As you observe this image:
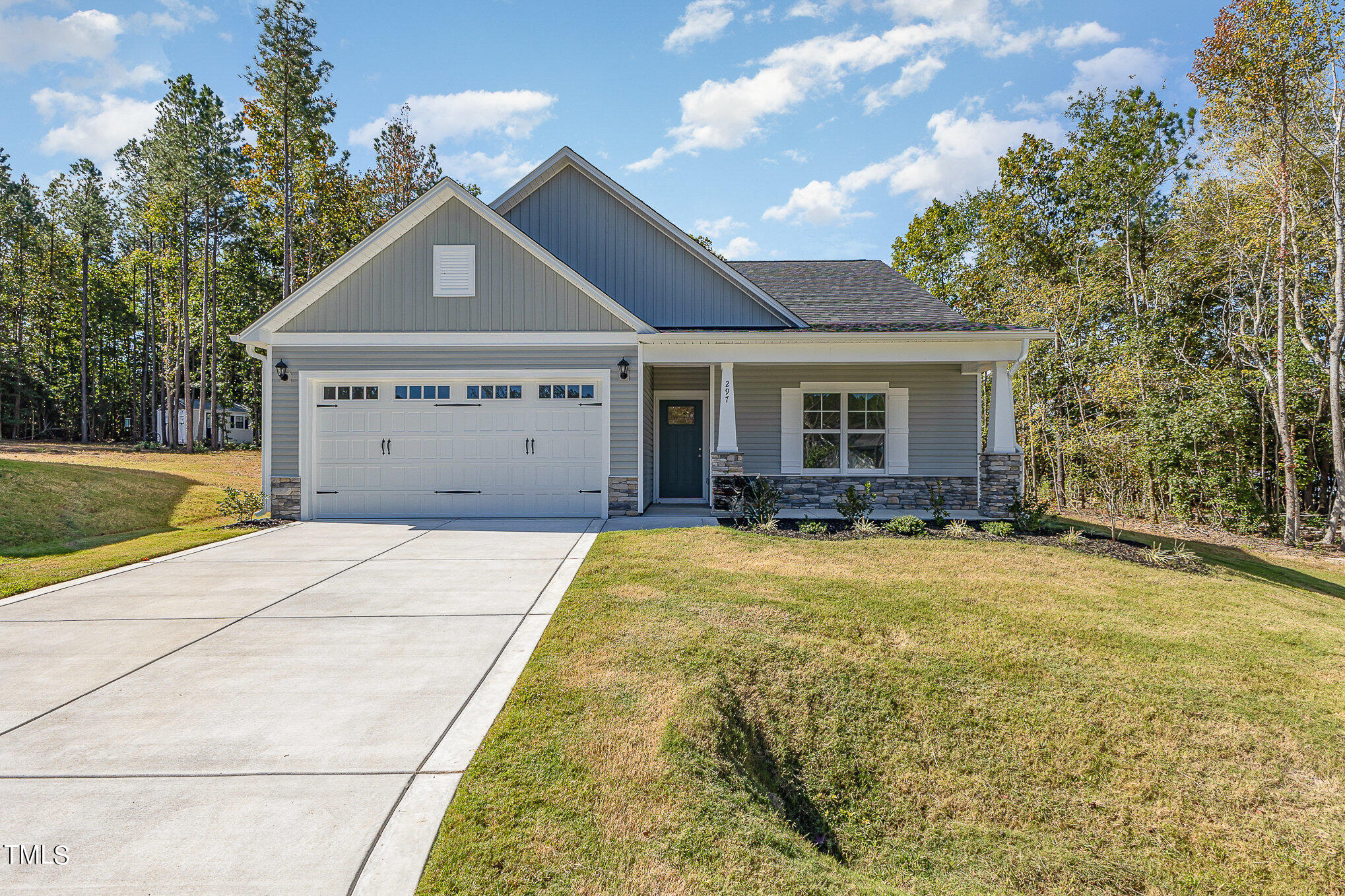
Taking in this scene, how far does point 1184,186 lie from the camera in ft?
47.3

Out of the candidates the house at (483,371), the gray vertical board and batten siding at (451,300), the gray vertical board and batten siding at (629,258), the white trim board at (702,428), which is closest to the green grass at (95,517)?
the house at (483,371)

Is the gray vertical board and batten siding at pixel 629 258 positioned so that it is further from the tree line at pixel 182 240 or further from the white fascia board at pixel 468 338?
the tree line at pixel 182 240

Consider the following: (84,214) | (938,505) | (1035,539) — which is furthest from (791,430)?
(84,214)

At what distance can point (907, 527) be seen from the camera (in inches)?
335

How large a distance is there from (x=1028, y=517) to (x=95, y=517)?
1469cm

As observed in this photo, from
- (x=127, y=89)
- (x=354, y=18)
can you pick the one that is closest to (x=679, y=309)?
(x=354, y=18)

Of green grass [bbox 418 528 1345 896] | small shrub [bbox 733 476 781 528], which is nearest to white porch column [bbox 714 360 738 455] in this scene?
small shrub [bbox 733 476 781 528]

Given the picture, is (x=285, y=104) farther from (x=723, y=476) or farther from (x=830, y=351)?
(x=830, y=351)

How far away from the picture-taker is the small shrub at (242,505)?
10289mm

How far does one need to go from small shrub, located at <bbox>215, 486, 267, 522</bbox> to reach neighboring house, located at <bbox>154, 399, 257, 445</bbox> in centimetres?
2678

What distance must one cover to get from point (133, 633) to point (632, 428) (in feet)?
22.1

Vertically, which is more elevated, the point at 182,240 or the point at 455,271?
the point at 182,240

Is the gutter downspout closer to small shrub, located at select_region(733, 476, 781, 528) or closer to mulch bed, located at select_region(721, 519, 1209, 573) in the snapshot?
mulch bed, located at select_region(721, 519, 1209, 573)

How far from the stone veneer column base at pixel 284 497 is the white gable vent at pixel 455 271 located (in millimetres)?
3985
